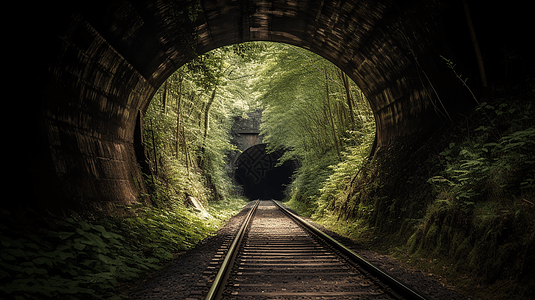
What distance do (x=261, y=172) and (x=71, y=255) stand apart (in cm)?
3149

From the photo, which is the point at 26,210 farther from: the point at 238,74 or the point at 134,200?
the point at 238,74

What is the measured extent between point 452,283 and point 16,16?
19.0ft

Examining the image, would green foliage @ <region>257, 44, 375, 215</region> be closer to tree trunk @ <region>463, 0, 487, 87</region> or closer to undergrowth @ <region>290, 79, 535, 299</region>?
undergrowth @ <region>290, 79, 535, 299</region>

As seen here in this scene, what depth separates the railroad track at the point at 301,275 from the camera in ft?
11.9

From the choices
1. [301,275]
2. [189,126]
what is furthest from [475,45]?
[189,126]

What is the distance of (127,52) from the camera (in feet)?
21.2

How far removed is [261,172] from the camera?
116 feet

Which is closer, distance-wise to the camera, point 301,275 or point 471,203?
point 301,275

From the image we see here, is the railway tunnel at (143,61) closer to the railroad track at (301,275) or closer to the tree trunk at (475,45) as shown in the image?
the tree trunk at (475,45)

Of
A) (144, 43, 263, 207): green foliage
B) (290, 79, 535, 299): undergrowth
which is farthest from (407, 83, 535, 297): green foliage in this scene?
(144, 43, 263, 207): green foliage

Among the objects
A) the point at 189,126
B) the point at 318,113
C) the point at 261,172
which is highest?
the point at 318,113

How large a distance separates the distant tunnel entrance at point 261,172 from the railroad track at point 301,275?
2624 centimetres

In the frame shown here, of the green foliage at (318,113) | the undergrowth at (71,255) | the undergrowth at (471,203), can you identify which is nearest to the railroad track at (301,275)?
the undergrowth at (471,203)

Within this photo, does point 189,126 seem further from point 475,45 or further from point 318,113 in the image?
point 475,45
